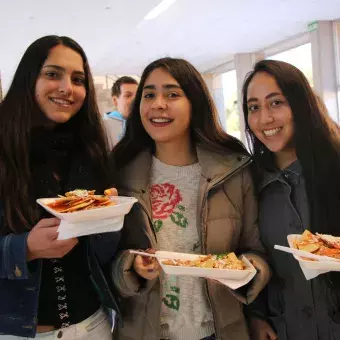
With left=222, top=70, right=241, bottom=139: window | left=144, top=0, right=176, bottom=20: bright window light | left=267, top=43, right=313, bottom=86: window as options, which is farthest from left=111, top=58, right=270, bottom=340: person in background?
left=222, top=70, right=241, bottom=139: window

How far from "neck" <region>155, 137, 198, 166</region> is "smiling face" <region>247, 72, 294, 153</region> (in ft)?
0.94

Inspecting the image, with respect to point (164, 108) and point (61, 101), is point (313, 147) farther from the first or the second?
point (61, 101)

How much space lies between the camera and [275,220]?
1469mm

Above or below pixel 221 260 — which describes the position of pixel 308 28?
above

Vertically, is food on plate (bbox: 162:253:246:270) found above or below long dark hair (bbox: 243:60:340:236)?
below

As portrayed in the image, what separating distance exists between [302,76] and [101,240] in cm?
98

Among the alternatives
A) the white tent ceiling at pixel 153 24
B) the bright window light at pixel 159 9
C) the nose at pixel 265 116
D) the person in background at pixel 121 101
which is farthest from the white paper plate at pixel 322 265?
the bright window light at pixel 159 9

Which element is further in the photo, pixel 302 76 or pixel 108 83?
pixel 108 83

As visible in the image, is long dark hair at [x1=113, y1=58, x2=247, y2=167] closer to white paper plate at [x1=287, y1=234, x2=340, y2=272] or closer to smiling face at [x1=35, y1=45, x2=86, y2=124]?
smiling face at [x1=35, y1=45, x2=86, y2=124]

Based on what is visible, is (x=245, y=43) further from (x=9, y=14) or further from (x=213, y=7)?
(x=9, y=14)

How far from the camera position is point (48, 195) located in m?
1.31

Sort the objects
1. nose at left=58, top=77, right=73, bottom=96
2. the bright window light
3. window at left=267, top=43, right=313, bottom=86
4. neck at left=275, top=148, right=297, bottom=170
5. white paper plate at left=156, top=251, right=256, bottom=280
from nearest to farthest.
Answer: white paper plate at left=156, top=251, right=256, bottom=280, nose at left=58, top=77, right=73, bottom=96, neck at left=275, top=148, right=297, bottom=170, the bright window light, window at left=267, top=43, right=313, bottom=86

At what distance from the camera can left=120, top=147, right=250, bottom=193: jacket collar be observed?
1468 mm

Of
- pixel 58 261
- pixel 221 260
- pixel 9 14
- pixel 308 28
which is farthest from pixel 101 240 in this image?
pixel 308 28
